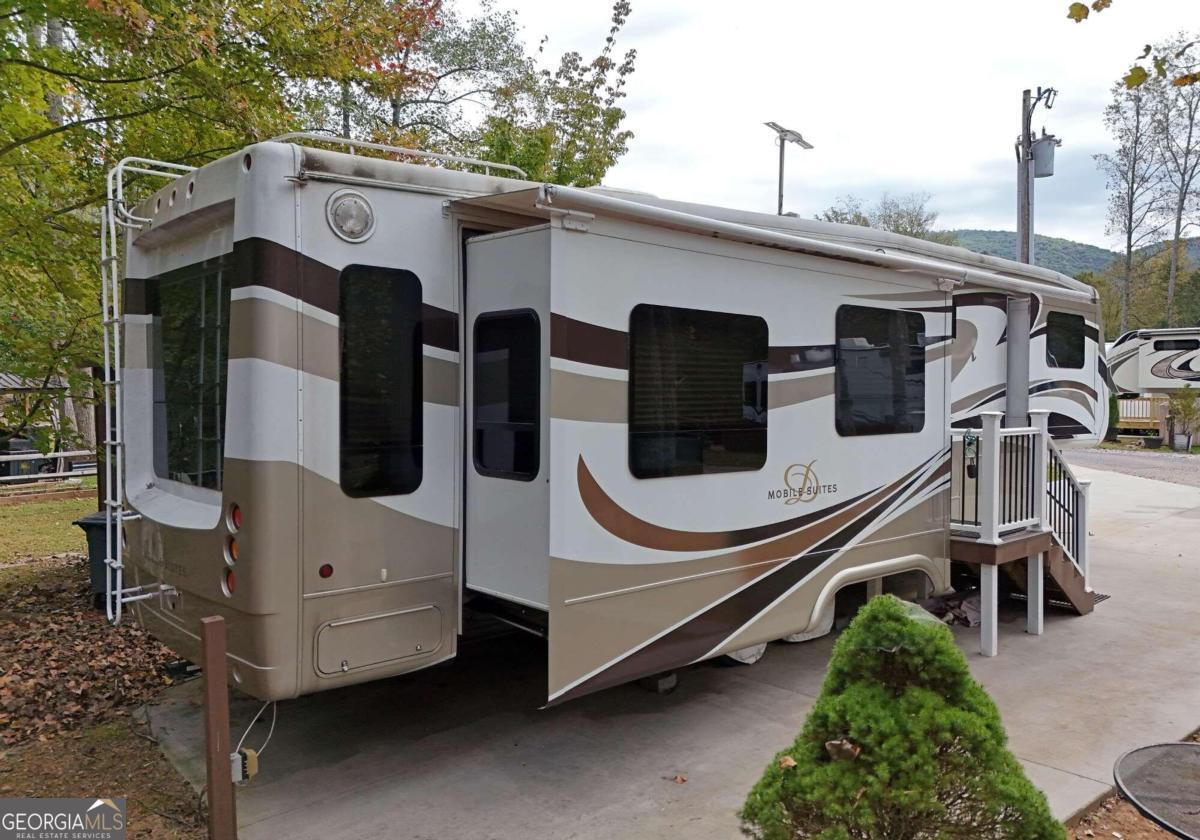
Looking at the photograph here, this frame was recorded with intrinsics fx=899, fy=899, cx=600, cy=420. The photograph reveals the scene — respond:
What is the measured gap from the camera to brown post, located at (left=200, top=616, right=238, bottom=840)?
3.29 meters

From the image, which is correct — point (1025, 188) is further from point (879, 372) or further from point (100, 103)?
point (100, 103)

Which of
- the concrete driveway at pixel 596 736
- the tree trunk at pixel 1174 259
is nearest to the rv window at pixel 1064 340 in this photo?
the concrete driveway at pixel 596 736

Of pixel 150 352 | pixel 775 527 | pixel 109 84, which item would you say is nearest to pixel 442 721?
pixel 775 527

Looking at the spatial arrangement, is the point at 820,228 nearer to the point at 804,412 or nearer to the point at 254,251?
the point at 804,412

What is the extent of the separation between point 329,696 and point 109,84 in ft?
14.9

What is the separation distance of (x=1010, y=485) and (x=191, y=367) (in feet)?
18.3

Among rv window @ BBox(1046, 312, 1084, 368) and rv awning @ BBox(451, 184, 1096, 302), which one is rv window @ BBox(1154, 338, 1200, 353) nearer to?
rv window @ BBox(1046, 312, 1084, 368)

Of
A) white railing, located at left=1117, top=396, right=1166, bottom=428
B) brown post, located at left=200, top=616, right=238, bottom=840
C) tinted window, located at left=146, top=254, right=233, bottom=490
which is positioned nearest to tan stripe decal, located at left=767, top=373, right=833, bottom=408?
tinted window, located at left=146, top=254, right=233, bottom=490

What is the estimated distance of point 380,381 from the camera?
13.3ft

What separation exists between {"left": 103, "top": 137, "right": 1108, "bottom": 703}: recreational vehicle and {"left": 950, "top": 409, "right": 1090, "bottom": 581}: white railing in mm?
1575

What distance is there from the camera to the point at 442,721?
5043mm

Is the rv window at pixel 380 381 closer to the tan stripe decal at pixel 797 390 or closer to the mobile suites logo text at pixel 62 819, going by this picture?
A: the mobile suites logo text at pixel 62 819

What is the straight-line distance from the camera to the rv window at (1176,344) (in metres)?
25.5

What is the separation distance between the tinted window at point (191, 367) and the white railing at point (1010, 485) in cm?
491
